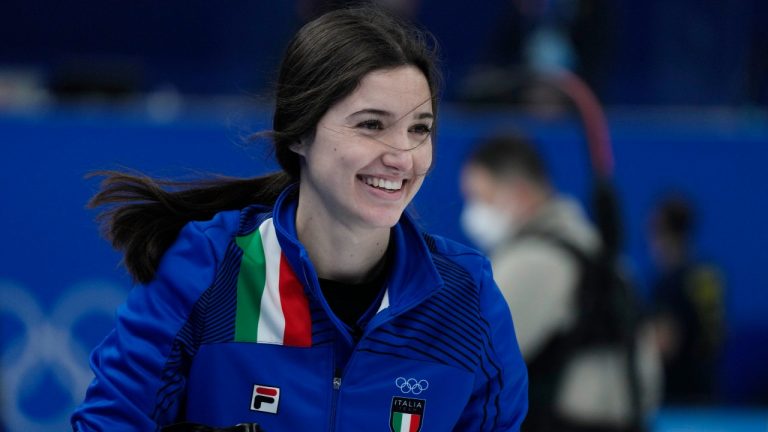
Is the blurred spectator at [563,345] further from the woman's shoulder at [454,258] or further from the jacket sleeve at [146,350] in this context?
the jacket sleeve at [146,350]

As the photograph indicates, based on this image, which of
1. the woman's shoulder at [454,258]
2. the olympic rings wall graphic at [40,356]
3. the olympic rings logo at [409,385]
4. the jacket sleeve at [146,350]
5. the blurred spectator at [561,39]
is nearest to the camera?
the jacket sleeve at [146,350]

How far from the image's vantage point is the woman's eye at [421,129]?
7.66 feet

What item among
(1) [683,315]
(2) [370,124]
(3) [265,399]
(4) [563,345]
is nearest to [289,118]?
(2) [370,124]

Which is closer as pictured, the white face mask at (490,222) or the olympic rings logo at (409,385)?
the olympic rings logo at (409,385)

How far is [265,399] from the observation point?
2322 millimetres

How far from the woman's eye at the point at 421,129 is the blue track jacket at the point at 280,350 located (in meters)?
0.26

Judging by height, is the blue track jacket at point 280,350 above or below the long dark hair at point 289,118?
below

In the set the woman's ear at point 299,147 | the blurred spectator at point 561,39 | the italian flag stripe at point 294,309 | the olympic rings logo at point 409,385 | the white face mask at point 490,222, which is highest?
the blurred spectator at point 561,39

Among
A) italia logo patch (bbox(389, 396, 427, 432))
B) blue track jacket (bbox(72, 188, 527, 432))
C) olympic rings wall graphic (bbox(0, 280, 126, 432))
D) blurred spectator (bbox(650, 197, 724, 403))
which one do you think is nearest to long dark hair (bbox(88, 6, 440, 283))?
blue track jacket (bbox(72, 188, 527, 432))

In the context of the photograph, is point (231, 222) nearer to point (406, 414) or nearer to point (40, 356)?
point (406, 414)

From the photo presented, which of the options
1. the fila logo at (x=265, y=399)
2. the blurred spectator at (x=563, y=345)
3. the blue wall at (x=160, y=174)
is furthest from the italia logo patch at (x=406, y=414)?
the blue wall at (x=160, y=174)

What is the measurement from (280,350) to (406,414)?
27 centimetres

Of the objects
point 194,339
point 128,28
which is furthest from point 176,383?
point 128,28

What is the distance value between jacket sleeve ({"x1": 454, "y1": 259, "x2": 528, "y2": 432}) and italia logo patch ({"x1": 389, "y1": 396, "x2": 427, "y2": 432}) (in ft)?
0.41
